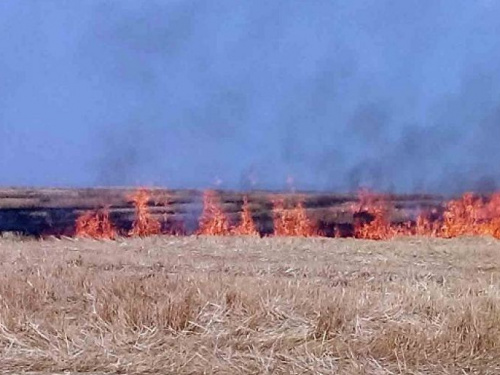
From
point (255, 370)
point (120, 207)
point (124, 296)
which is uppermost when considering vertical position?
point (120, 207)

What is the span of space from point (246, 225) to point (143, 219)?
2.05 meters

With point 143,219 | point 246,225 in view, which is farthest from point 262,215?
point 143,219

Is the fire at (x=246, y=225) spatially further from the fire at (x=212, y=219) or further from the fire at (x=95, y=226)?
the fire at (x=95, y=226)

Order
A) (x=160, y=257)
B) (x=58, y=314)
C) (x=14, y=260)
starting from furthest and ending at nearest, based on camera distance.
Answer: (x=160, y=257), (x=14, y=260), (x=58, y=314)

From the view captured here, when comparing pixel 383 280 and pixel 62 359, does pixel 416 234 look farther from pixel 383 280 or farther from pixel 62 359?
pixel 62 359

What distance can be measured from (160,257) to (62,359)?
661cm

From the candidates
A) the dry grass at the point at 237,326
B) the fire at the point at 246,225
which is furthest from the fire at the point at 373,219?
the dry grass at the point at 237,326

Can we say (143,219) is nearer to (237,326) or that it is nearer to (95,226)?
(95,226)

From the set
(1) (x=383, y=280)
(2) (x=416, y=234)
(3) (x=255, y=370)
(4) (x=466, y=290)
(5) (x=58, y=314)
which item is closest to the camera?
(3) (x=255, y=370)

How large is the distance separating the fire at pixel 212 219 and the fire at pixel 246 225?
23 centimetres

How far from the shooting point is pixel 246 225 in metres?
16.3

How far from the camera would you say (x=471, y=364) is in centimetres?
544

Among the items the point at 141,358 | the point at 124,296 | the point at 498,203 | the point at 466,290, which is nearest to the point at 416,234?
the point at 498,203

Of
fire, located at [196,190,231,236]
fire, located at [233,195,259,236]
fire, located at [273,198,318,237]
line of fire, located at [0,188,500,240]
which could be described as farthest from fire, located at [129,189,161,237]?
fire, located at [273,198,318,237]
